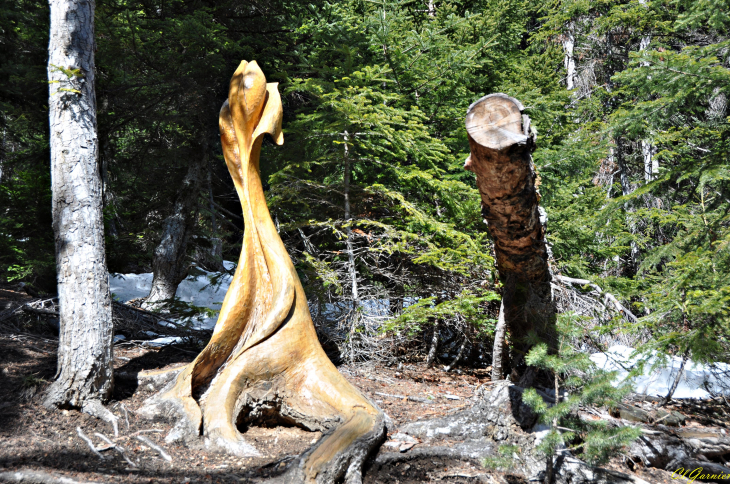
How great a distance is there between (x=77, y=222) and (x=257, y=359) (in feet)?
7.51

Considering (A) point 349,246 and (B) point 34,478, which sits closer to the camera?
(B) point 34,478

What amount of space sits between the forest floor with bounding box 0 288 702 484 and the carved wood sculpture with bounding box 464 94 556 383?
1484mm

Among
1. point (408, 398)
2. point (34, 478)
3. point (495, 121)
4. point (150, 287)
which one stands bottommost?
point (408, 398)

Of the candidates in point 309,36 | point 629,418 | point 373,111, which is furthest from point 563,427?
point 309,36

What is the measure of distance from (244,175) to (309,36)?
487 cm

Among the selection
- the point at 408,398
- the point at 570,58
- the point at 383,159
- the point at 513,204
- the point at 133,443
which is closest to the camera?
the point at 513,204

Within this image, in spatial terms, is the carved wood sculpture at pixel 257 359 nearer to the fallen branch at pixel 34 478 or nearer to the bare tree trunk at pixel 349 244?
the fallen branch at pixel 34 478

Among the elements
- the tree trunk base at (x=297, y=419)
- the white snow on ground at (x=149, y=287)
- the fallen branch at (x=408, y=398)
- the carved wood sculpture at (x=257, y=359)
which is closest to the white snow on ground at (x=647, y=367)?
the white snow on ground at (x=149, y=287)

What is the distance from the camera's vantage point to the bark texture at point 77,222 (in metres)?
4.61

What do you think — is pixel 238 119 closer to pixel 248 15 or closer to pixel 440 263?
pixel 440 263

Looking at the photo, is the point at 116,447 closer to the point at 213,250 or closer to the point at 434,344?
the point at 434,344

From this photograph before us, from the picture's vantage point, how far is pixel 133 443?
411 centimetres

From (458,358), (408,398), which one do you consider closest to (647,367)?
(458,358)

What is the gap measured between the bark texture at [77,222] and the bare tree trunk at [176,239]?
410 centimetres
